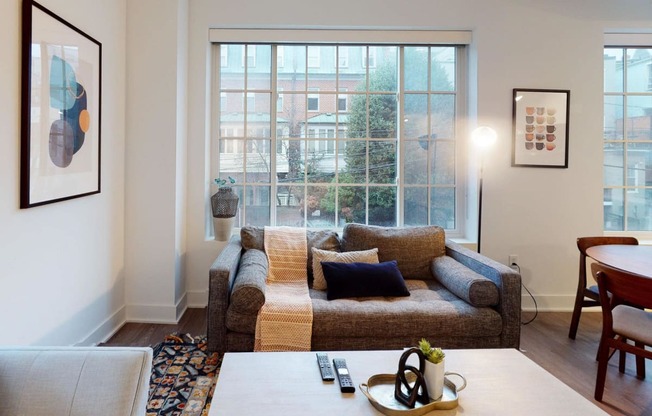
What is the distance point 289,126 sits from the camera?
148 inches

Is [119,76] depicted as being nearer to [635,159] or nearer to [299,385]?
[299,385]

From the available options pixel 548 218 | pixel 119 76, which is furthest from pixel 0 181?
pixel 548 218

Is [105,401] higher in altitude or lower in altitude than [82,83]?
lower

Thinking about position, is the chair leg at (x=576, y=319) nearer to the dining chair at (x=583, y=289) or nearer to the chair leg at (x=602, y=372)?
the dining chair at (x=583, y=289)

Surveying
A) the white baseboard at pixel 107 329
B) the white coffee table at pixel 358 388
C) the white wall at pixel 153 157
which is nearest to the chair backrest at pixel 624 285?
the white coffee table at pixel 358 388

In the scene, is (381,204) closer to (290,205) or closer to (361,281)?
(290,205)

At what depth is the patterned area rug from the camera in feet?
6.77

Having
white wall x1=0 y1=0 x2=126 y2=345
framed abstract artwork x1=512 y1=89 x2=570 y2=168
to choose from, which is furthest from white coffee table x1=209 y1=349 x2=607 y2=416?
framed abstract artwork x1=512 y1=89 x2=570 y2=168

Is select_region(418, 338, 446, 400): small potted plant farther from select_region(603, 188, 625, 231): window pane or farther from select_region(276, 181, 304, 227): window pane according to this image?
select_region(603, 188, 625, 231): window pane

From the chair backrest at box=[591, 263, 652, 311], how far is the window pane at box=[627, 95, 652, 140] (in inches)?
91.4

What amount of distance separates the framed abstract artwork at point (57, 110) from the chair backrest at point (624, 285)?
9.59 feet

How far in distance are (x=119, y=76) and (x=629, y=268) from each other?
11.5 feet

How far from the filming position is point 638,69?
3.88 meters

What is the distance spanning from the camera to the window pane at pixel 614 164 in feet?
12.7
